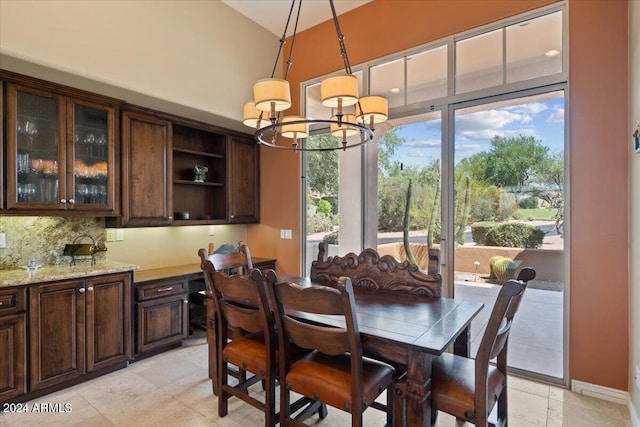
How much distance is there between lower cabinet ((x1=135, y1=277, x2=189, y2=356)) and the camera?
127 inches

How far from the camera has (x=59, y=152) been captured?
287 centimetres

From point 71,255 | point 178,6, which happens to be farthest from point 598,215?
point 71,255

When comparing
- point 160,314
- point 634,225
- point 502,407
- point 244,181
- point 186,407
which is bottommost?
point 186,407

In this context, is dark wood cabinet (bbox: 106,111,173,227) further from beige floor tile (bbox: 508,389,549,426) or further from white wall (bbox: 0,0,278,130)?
beige floor tile (bbox: 508,389,549,426)

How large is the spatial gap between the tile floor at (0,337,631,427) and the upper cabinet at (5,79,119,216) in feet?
5.08

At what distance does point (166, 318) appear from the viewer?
3.41m

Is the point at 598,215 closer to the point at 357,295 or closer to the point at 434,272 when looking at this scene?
the point at 434,272

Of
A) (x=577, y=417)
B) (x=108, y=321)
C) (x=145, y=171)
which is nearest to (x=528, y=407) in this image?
(x=577, y=417)

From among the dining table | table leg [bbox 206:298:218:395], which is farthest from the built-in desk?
the dining table

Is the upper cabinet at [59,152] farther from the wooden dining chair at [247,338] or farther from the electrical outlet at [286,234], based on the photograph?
the electrical outlet at [286,234]

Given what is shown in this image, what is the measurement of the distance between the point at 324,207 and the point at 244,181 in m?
1.23

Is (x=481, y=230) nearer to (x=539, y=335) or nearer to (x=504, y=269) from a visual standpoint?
(x=504, y=269)

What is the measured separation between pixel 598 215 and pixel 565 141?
0.65m

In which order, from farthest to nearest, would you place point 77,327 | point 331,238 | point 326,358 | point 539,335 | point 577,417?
point 331,238 < point 539,335 < point 77,327 < point 577,417 < point 326,358
